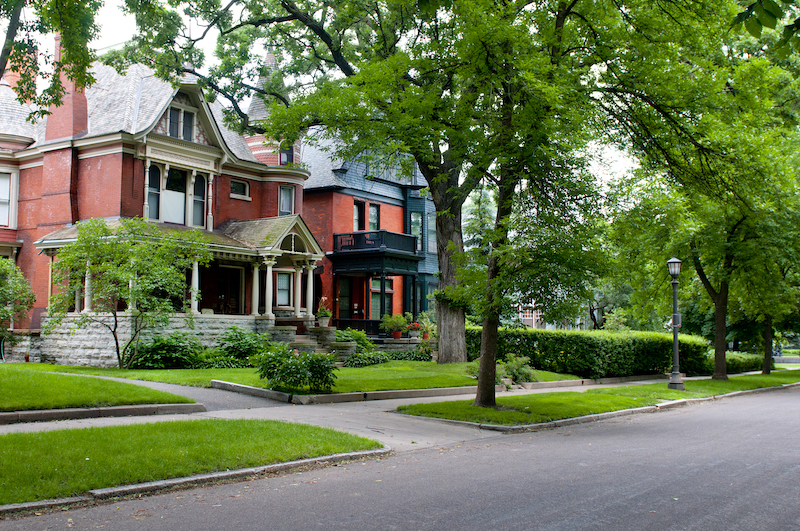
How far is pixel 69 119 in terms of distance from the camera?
79.9 feet

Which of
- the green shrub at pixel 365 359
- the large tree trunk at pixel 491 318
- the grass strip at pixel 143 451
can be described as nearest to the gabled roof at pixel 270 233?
the green shrub at pixel 365 359

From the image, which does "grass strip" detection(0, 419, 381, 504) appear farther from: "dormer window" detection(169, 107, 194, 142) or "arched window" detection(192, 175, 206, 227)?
"dormer window" detection(169, 107, 194, 142)

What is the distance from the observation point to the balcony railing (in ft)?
104

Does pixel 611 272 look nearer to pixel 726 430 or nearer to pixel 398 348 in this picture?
pixel 726 430

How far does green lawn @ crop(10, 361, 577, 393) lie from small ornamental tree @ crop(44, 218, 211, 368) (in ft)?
5.85

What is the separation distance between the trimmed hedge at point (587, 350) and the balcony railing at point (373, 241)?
24.8 feet

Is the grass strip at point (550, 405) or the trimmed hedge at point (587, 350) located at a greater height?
the trimmed hedge at point (587, 350)

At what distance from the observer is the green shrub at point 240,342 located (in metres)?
22.3

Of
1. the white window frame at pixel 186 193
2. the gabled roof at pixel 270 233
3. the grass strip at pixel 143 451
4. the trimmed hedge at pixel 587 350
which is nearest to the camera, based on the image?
the grass strip at pixel 143 451

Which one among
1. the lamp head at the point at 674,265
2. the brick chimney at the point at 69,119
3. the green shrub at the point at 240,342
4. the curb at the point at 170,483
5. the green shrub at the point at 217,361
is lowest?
the curb at the point at 170,483

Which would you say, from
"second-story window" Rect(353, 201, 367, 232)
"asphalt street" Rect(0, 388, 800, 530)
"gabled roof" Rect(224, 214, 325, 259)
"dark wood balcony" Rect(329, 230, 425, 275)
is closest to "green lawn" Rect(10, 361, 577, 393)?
"asphalt street" Rect(0, 388, 800, 530)

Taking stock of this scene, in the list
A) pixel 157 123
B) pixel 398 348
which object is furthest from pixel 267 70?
pixel 398 348

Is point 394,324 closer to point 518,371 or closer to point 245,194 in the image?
point 245,194

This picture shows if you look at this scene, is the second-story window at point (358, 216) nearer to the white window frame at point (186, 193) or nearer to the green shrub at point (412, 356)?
the green shrub at point (412, 356)
